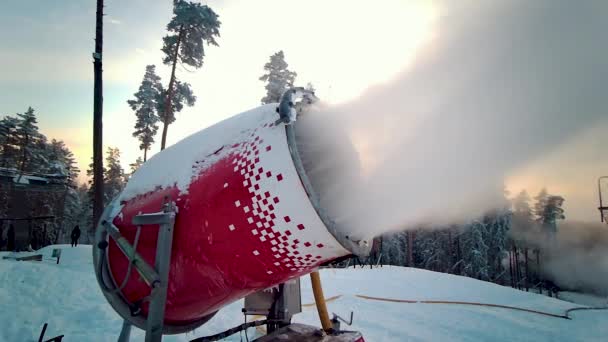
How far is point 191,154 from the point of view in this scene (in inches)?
120

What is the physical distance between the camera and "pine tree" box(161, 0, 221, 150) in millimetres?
22500

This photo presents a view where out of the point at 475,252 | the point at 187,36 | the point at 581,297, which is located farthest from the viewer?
the point at 581,297

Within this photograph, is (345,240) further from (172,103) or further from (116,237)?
(172,103)

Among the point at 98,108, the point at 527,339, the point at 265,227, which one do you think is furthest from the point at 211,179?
the point at 98,108

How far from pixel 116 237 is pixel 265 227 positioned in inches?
57.7

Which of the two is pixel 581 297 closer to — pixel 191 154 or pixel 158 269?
pixel 191 154

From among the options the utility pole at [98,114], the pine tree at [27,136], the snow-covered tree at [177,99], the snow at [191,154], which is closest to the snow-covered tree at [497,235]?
the snow-covered tree at [177,99]

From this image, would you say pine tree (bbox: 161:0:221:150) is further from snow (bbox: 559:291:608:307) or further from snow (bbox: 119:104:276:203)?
snow (bbox: 559:291:608:307)

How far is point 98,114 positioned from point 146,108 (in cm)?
2401

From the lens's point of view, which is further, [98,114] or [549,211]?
[549,211]

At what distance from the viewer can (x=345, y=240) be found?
7.32ft

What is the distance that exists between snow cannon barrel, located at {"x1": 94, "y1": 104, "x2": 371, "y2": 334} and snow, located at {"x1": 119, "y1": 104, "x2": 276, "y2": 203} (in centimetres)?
1

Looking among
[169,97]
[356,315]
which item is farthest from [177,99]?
[356,315]

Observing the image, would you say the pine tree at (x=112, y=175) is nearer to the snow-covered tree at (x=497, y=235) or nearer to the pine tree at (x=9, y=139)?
the pine tree at (x=9, y=139)
